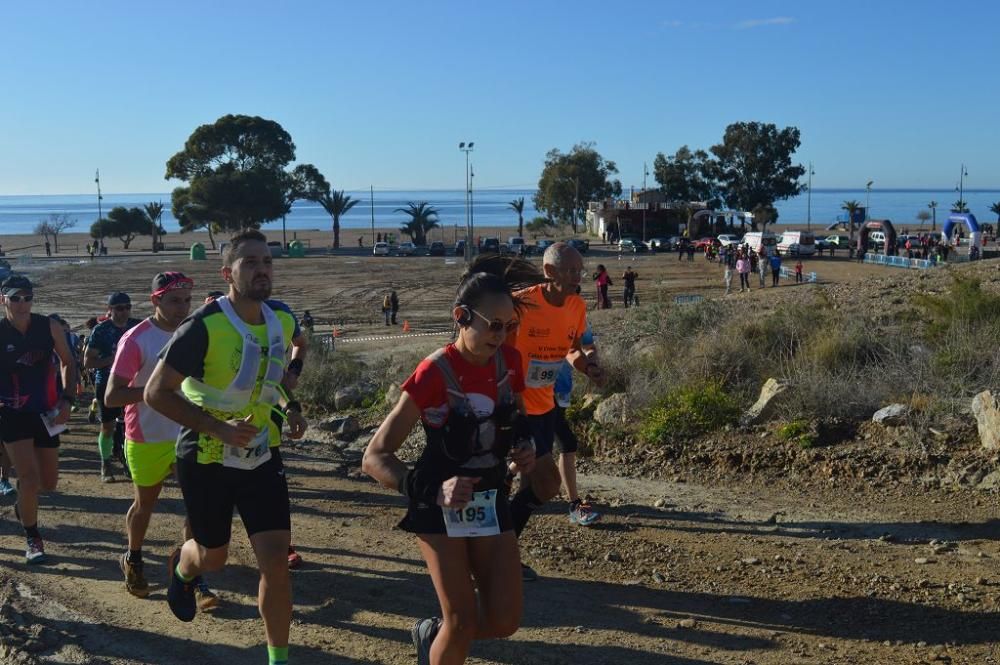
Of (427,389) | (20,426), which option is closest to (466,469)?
(427,389)

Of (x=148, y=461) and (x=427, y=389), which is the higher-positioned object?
(x=427, y=389)

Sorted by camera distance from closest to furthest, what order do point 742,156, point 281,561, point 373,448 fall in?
point 373,448, point 281,561, point 742,156

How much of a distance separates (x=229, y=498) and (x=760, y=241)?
4635cm

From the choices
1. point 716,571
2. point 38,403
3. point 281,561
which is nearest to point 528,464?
point 281,561

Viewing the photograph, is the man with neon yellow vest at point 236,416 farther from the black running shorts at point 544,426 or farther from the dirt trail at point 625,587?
the black running shorts at point 544,426

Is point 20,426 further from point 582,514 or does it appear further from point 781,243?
point 781,243

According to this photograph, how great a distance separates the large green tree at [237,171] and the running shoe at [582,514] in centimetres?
7664

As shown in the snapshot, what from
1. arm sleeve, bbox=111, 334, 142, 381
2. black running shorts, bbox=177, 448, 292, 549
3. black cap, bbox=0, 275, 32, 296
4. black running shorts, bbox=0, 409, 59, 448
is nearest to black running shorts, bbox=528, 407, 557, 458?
black running shorts, bbox=177, 448, 292, 549

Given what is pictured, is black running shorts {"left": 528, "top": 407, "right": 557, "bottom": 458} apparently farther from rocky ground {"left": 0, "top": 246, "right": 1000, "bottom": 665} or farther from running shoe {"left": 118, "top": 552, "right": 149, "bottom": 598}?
running shoe {"left": 118, "top": 552, "right": 149, "bottom": 598}

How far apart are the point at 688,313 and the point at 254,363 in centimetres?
759

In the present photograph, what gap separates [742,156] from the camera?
303 feet

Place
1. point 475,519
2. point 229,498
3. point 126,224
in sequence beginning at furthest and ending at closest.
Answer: point 126,224 → point 229,498 → point 475,519

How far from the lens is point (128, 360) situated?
5.67 meters

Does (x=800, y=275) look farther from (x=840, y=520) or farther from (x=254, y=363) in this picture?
(x=254, y=363)
